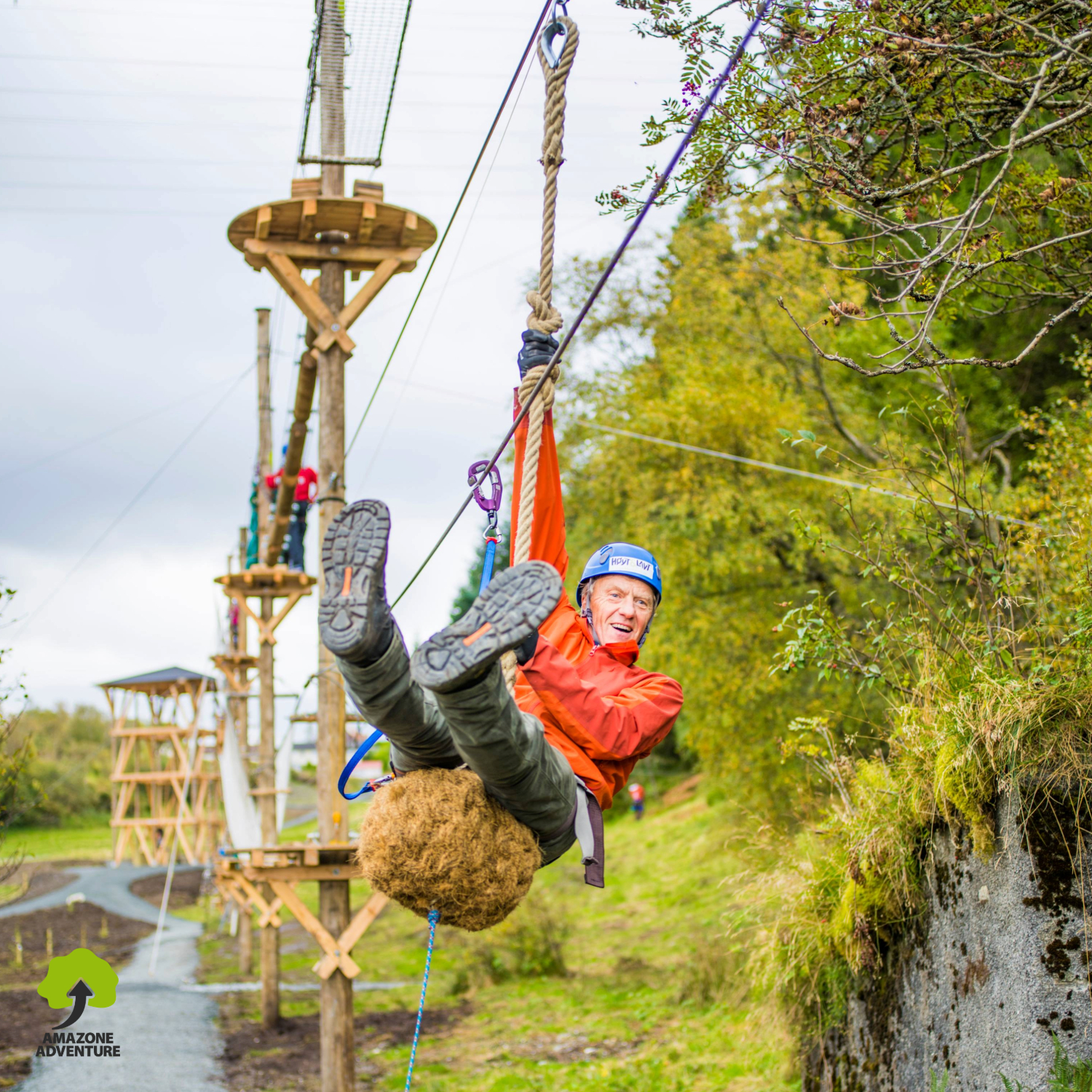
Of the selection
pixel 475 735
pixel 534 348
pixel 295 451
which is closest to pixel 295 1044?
pixel 295 451

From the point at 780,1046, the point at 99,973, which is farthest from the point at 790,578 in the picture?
the point at 99,973

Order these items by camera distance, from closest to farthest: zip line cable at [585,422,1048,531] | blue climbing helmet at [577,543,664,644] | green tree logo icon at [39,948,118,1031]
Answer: blue climbing helmet at [577,543,664,644] → zip line cable at [585,422,1048,531] → green tree logo icon at [39,948,118,1031]

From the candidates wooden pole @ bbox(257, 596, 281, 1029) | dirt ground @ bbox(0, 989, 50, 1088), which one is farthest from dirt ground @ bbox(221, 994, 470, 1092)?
dirt ground @ bbox(0, 989, 50, 1088)

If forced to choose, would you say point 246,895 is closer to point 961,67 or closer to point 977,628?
point 977,628

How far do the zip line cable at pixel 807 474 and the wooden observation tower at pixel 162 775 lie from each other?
692 inches

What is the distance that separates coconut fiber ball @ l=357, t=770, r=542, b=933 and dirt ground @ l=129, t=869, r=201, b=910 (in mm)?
25944

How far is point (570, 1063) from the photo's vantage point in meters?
10.2

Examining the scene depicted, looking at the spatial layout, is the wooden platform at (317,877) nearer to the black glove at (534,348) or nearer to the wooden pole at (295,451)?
the wooden pole at (295,451)

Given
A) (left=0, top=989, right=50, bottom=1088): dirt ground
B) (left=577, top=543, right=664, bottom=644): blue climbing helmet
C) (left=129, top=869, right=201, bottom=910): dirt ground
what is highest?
(left=577, top=543, right=664, bottom=644): blue climbing helmet

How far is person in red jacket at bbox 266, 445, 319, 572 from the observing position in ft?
39.3

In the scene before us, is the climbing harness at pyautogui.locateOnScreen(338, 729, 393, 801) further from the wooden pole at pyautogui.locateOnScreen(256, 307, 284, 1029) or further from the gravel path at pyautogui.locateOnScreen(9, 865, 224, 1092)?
the wooden pole at pyautogui.locateOnScreen(256, 307, 284, 1029)

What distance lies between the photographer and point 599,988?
12961mm

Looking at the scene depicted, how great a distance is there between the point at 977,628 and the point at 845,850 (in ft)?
4.25

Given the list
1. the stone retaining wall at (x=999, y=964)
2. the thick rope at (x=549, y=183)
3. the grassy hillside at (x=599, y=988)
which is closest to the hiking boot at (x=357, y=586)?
the thick rope at (x=549, y=183)
